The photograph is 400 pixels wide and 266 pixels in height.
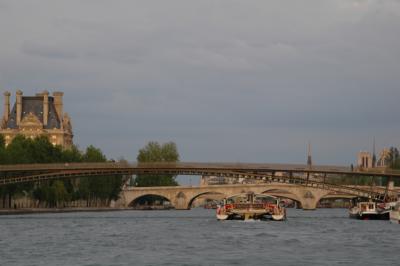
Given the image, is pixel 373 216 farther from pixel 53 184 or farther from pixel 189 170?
pixel 53 184

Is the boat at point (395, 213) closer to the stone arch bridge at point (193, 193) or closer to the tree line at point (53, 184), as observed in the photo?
the tree line at point (53, 184)

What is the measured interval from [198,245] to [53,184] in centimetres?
8547

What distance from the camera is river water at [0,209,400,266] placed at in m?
60.5

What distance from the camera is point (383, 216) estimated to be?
120188 mm

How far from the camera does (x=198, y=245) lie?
233 ft

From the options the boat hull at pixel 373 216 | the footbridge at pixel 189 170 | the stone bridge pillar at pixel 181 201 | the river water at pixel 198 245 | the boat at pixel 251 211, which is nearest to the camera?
the river water at pixel 198 245

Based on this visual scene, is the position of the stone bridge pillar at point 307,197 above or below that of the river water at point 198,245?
above

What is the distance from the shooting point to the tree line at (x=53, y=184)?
14362 centimetres

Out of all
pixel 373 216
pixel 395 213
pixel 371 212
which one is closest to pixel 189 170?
pixel 371 212

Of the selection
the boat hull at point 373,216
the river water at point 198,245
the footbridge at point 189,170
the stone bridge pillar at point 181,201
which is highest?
the footbridge at point 189,170

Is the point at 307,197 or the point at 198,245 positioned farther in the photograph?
the point at 307,197

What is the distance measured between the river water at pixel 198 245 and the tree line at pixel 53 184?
45.8m

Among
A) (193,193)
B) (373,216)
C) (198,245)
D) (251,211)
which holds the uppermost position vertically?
(193,193)

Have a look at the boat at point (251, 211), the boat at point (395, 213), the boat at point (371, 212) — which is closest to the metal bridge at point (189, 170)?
the boat at point (251, 211)
